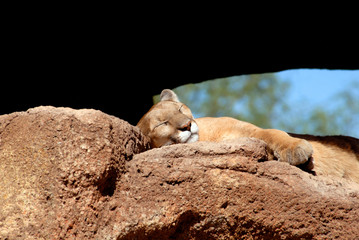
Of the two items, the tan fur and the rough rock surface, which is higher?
the tan fur

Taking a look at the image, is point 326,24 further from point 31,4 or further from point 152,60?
point 31,4

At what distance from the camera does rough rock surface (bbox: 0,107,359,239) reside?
246cm

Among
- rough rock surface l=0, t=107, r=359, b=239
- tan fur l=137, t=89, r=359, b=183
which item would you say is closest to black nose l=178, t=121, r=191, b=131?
tan fur l=137, t=89, r=359, b=183

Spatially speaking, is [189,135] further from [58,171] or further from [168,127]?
[58,171]

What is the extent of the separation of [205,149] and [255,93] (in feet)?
45.0

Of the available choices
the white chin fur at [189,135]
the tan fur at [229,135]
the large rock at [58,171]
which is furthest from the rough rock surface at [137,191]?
the white chin fur at [189,135]

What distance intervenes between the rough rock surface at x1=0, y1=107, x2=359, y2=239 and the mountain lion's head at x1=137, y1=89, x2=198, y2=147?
4.02 feet

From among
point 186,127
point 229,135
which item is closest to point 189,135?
point 186,127

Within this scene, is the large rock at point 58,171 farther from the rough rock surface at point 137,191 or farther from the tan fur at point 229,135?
the tan fur at point 229,135

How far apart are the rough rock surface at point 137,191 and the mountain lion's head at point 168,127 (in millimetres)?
1227

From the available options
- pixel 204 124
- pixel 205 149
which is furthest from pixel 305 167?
pixel 204 124

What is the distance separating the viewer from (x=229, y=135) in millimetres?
4391

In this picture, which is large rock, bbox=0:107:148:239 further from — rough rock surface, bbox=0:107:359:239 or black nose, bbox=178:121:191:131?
black nose, bbox=178:121:191:131

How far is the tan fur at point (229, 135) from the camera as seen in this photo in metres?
4.08
